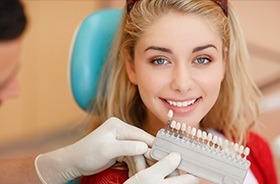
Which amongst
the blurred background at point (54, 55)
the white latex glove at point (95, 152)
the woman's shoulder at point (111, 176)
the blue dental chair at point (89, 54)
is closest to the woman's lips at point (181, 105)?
the white latex glove at point (95, 152)

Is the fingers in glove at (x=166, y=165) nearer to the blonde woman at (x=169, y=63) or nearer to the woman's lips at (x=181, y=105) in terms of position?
the blonde woman at (x=169, y=63)

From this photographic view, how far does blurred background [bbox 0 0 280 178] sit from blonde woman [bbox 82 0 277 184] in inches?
55.6

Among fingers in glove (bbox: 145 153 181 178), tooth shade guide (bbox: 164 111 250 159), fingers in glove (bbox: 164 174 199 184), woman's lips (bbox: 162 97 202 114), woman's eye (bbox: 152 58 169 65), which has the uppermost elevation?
woman's eye (bbox: 152 58 169 65)

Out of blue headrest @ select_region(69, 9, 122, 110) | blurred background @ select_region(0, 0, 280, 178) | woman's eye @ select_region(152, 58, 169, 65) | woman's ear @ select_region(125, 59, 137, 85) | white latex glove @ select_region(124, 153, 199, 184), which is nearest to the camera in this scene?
white latex glove @ select_region(124, 153, 199, 184)

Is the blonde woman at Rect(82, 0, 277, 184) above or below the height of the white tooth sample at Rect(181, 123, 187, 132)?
above

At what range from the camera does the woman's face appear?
124 centimetres

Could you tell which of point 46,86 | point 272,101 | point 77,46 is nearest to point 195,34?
point 77,46

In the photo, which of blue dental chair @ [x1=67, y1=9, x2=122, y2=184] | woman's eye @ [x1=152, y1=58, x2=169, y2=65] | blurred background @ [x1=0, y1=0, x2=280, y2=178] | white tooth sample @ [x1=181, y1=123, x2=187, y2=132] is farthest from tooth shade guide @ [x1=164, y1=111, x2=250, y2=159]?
blurred background @ [x1=0, y1=0, x2=280, y2=178]

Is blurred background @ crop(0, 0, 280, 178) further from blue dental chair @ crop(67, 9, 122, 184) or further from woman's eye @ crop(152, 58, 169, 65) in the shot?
woman's eye @ crop(152, 58, 169, 65)

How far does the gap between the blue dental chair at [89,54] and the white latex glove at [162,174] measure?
0.43 metres

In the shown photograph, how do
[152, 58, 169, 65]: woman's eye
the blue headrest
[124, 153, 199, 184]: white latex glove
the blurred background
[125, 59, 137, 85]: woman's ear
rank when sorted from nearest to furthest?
[124, 153, 199, 184]: white latex glove
[152, 58, 169, 65]: woman's eye
[125, 59, 137, 85]: woman's ear
the blue headrest
the blurred background

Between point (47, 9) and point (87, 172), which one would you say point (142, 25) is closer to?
point (87, 172)

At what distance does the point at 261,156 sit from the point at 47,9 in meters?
1.68

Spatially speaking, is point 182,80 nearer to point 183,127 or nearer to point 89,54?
point 183,127
